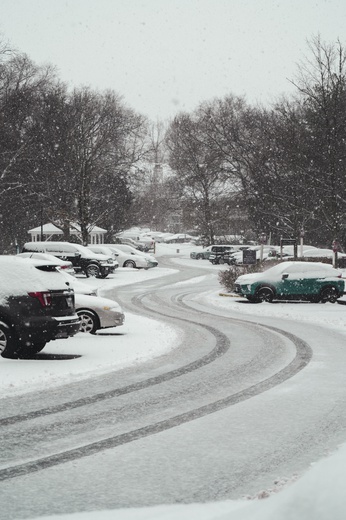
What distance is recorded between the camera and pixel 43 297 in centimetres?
1270

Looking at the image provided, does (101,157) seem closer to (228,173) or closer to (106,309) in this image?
(228,173)

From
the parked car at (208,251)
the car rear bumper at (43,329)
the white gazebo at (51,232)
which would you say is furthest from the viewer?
the parked car at (208,251)

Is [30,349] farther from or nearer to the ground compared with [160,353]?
farther from the ground

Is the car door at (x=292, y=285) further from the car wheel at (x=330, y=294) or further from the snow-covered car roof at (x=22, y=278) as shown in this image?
the snow-covered car roof at (x=22, y=278)

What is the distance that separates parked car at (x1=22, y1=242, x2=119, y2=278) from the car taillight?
27288 millimetres

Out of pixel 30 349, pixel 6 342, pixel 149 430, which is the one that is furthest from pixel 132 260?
pixel 149 430

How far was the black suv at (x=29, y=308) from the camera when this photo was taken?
40.9 feet

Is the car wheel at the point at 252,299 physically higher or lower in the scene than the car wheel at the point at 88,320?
lower

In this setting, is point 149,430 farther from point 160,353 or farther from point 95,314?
point 95,314

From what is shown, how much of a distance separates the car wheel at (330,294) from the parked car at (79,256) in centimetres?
1626

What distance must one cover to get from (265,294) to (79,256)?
1632cm

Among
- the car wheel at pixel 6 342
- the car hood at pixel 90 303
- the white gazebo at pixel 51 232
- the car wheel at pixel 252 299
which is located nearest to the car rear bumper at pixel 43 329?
the car wheel at pixel 6 342

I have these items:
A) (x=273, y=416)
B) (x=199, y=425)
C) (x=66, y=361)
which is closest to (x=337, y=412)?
(x=273, y=416)

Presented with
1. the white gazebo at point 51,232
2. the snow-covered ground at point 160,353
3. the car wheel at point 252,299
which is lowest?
the car wheel at point 252,299
